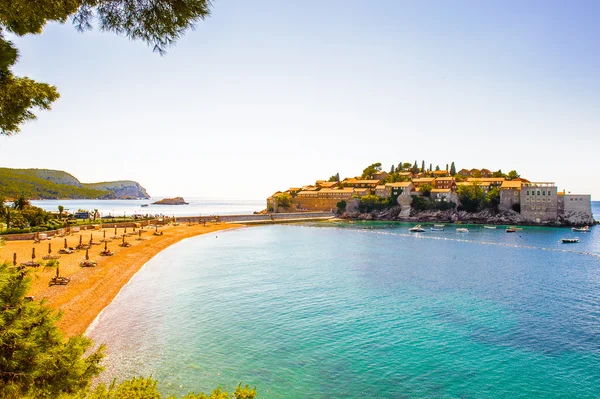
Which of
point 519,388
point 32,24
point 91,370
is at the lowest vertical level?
point 519,388

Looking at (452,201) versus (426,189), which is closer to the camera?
(452,201)

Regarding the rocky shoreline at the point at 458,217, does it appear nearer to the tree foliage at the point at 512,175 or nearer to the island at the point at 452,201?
the island at the point at 452,201

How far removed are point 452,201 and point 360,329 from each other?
104653 millimetres

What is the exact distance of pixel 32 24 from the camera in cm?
816

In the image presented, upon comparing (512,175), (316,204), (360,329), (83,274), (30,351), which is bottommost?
(360,329)

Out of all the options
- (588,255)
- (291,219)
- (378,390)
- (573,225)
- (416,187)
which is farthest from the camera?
(416,187)

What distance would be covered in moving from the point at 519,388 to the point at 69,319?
73.1ft

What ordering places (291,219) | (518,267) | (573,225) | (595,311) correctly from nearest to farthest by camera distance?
(595,311)
(518,267)
(573,225)
(291,219)

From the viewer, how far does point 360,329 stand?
816 inches

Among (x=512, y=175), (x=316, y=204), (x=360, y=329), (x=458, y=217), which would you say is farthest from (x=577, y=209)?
(x=360, y=329)

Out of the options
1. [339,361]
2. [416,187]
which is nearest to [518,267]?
[339,361]

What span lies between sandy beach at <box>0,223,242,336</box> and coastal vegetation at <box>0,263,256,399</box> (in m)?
2.61

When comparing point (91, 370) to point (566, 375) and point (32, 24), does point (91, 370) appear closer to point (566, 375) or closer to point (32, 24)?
point (32, 24)

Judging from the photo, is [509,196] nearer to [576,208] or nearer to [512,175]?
[576,208]
